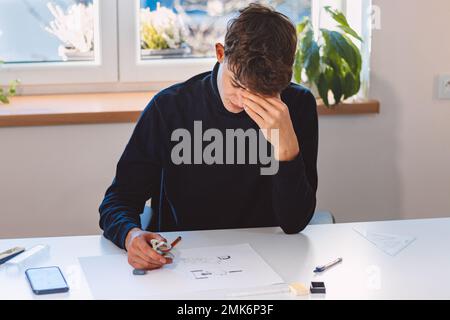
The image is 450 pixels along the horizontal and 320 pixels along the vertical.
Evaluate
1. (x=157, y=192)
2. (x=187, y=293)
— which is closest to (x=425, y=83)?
(x=157, y=192)

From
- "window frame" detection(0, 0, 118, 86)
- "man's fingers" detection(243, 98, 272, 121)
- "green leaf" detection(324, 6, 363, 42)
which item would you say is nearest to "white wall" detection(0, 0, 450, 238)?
"green leaf" detection(324, 6, 363, 42)

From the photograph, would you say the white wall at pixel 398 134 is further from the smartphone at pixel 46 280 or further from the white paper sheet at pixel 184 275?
the smartphone at pixel 46 280

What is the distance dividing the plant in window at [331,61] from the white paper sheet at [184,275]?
1096 millimetres

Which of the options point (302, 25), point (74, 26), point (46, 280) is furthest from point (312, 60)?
point (46, 280)

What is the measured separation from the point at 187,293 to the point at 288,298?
0.19 meters

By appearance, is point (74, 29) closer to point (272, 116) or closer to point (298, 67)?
point (298, 67)

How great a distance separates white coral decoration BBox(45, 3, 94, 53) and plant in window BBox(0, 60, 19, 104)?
0.23 metres

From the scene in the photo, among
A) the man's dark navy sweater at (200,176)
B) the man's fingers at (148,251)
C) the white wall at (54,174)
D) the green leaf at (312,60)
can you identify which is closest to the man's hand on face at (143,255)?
the man's fingers at (148,251)

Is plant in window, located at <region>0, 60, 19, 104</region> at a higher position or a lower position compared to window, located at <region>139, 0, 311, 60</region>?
lower

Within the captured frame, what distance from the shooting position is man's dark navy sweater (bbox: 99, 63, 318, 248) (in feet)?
6.23

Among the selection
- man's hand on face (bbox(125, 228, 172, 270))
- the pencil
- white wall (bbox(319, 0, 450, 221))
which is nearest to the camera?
man's hand on face (bbox(125, 228, 172, 270))

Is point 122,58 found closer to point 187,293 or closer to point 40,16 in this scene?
point 40,16

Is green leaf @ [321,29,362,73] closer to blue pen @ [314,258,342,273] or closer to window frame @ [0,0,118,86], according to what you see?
window frame @ [0,0,118,86]

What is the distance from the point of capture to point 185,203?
199 cm
